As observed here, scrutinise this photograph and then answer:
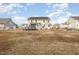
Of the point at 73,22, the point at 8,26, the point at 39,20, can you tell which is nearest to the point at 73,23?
the point at 73,22

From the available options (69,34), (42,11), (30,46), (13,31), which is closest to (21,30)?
(13,31)

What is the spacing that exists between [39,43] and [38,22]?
0.22 metres

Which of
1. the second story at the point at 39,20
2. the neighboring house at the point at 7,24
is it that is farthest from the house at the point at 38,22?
the neighboring house at the point at 7,24

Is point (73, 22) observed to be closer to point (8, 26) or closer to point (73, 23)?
point (73, 23)

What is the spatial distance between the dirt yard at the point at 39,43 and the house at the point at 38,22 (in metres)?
0.06

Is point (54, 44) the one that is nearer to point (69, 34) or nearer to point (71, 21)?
point (69, 34)

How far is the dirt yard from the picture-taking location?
5.08 ft

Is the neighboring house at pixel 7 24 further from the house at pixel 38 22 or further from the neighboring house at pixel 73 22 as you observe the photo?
the neighboring house at pixel 73 22

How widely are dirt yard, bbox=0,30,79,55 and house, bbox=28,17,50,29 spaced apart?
6cm

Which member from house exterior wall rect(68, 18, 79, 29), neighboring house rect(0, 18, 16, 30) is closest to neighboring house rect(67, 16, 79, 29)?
house exterior wall rect(68, 18, 79, 29)

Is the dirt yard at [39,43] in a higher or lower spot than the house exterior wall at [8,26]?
lower

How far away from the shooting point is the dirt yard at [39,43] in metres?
1.55

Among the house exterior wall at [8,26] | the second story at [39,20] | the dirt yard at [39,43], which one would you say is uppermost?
the second story at [39,20]

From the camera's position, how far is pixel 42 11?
62.1 inches
